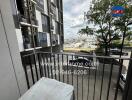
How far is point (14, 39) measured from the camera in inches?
50.5

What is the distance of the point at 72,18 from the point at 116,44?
142 inches

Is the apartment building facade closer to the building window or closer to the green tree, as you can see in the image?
the building window

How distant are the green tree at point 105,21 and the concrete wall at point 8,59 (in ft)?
18.3

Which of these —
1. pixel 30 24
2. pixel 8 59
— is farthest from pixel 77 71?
pixel 30 24

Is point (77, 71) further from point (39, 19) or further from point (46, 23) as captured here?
point (46, 23)

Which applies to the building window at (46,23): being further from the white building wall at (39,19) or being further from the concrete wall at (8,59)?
the concrete wall at (8,59)

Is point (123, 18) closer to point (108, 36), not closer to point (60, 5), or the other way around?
point (108, 36)

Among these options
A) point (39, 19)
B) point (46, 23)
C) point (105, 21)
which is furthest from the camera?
point (46, 23)

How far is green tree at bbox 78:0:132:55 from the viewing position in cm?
525

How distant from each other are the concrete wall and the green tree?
559 centimetres

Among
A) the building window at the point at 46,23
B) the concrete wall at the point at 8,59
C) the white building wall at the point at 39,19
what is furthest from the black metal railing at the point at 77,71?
the building window at the point at 46,23

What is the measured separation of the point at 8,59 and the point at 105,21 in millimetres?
5960

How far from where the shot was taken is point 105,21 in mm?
5805

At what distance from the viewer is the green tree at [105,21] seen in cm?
525
